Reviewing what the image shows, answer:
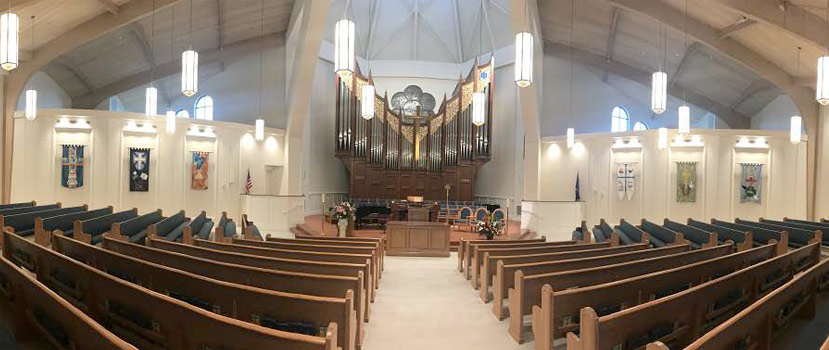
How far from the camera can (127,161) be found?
11.8 metres

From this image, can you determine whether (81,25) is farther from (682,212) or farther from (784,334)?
(682,212)

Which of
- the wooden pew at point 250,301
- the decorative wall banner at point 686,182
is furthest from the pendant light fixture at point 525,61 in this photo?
the decorative wall banner at point 686,182

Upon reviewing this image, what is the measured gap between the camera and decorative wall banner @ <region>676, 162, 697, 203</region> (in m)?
12.3

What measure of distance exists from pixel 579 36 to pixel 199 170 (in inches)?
453

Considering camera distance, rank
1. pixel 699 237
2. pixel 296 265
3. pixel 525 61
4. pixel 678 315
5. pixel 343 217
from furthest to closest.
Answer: pixel 343 217
pixel 525 61
pixel 699 237
pixel 296 265
pixel 678 315

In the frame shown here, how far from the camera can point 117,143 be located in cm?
1168

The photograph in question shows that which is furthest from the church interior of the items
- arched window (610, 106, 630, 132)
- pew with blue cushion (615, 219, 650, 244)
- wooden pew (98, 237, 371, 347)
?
arched window (610, 106, 630, 132)

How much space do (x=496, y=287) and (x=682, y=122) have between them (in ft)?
25.2

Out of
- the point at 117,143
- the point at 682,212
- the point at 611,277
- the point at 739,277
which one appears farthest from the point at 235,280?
the point at 682,212

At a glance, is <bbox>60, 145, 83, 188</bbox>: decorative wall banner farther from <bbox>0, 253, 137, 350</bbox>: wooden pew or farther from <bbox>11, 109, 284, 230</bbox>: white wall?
<bbox>0, 253, 137, 350</bbox>: wooden pew

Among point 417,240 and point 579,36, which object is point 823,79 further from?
point 579,36

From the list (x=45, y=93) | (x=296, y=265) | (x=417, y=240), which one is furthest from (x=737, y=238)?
(x=45, y=93)

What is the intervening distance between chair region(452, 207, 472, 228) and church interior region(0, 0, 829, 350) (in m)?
0.12

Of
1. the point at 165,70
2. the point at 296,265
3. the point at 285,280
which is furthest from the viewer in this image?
the point at 165,70
